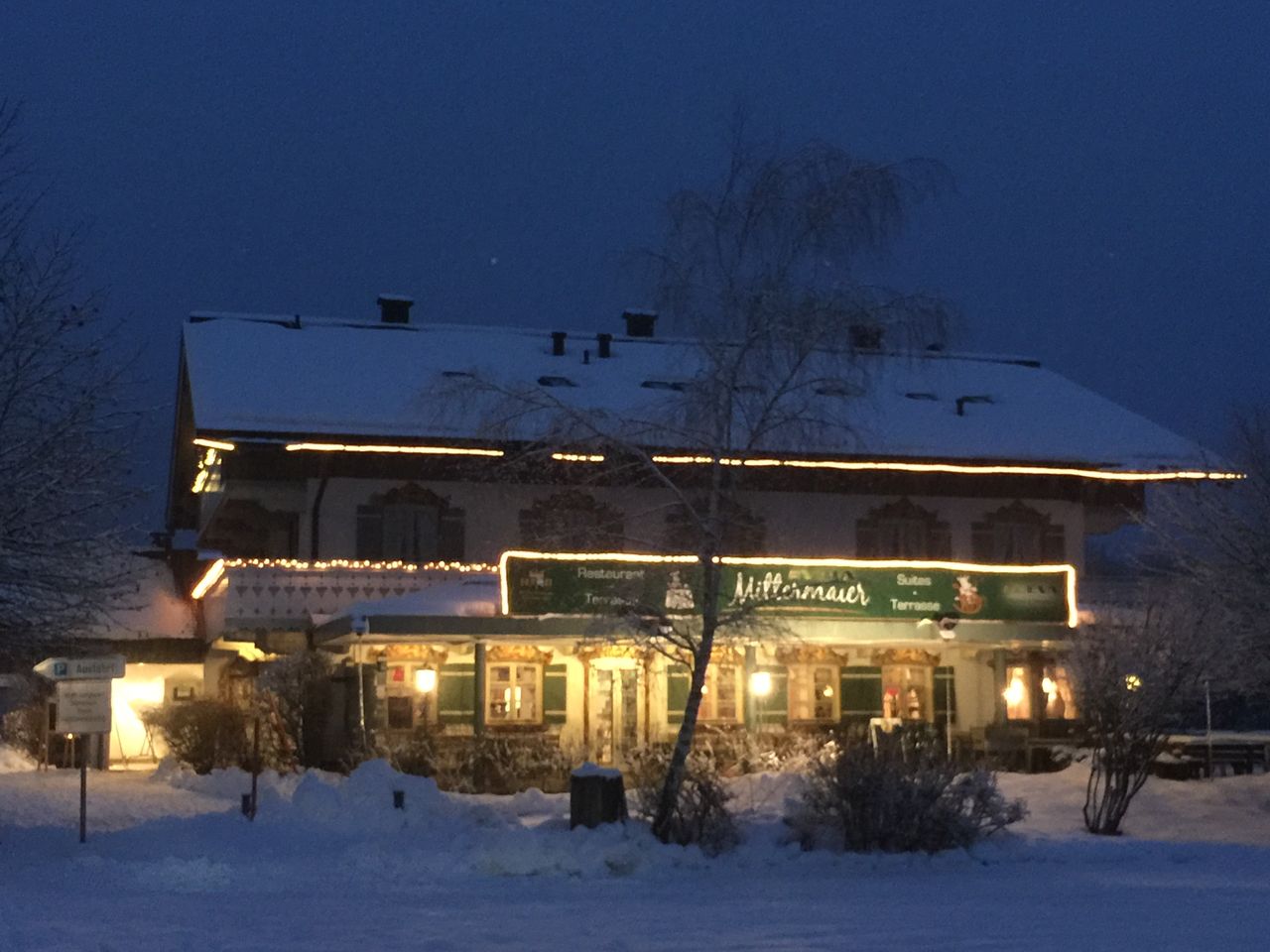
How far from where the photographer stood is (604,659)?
30.2 meters

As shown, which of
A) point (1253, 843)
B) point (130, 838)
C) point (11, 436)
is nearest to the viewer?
point (11, 436)

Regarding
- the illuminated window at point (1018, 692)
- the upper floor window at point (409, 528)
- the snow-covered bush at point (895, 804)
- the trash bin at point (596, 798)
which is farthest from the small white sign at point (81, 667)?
the illuminated window at point (1018, 692)

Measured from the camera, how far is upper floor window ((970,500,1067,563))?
34281 mm

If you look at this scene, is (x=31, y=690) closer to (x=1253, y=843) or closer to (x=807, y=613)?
(x=807, y=613)

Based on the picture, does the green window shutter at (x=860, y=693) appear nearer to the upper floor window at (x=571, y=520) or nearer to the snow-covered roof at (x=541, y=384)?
the snow-covered roof at (x=541, y=384)

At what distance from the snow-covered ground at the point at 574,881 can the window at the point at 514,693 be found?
502 centimetres

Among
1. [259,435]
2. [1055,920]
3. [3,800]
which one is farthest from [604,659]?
[1055,920]

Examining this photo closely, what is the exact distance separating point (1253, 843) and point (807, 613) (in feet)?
29.9

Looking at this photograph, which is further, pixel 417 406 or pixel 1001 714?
pixel 1001 714

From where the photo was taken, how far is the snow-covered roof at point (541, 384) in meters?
31.3

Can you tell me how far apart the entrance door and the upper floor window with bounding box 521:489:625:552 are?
257 cm

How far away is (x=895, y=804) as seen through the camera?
1941 centimetres

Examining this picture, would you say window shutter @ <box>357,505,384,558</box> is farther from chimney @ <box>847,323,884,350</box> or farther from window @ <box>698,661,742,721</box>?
chimney @ <box>847,323,884,350</box>

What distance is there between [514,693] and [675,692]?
9.42 feet
